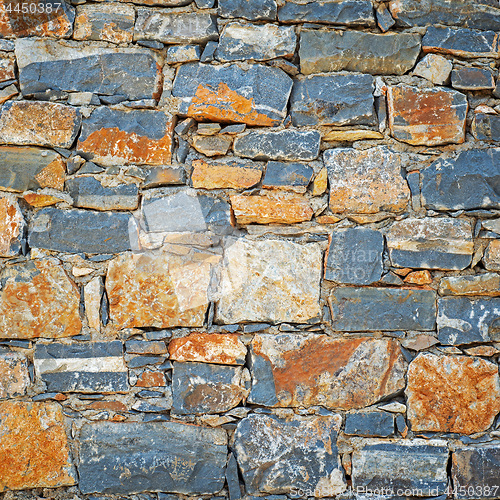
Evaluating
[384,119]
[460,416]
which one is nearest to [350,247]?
[384,119]

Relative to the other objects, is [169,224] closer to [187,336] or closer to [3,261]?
[187,336]

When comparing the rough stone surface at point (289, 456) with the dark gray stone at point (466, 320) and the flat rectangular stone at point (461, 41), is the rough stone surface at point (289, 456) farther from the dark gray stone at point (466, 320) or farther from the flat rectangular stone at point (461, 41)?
the flat rectangular stone at point (461, 41)

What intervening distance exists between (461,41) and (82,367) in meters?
2.18

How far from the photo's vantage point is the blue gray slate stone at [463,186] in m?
1.70

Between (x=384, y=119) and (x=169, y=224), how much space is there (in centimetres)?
105

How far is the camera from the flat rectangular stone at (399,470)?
1.67 metres

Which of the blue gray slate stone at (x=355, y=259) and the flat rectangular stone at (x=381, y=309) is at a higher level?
the blue gray slate stone at (x=355, y=259)

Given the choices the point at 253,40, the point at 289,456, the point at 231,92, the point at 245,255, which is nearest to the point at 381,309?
the point at 245,255

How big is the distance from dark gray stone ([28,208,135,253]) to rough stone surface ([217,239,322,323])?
0.48 m

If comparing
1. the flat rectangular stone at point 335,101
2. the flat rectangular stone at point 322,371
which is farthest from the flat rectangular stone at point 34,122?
the flat rectangular stone at point 322,371

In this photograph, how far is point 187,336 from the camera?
168 centimetres

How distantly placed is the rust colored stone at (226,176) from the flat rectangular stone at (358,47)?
0.53 meters

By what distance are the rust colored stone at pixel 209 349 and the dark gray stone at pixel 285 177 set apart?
2.25ft

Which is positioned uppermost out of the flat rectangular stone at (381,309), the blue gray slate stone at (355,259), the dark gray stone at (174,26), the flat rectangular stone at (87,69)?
the dark gray stone at (174,26)
